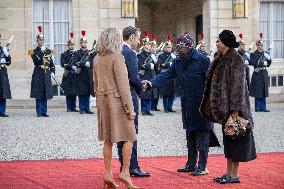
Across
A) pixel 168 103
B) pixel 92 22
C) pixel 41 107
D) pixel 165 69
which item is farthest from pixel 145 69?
pixel 92 22

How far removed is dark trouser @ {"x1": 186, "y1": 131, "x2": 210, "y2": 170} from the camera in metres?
9.07

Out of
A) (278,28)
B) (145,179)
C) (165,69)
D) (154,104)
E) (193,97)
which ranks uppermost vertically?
(278,28)

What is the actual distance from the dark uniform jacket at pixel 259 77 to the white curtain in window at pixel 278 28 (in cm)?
468

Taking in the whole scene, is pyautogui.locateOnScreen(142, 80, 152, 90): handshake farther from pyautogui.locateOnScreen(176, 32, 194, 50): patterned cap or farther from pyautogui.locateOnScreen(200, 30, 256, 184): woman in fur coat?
pyautogui.locateOnScreen(200, 30, 256, 184): woman in fur coat

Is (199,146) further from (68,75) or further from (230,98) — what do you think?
(68,75)

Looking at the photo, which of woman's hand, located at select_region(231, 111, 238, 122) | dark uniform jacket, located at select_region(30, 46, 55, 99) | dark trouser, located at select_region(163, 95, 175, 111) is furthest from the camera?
dark trouser, located at select_region(163, 95, 175, 111)

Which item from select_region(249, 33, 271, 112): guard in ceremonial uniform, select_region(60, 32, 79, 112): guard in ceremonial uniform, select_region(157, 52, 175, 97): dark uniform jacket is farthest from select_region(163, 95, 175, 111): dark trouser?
select_region(60, 32, 79, 112): guard in ceremonial uniform

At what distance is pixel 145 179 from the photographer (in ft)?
28.7

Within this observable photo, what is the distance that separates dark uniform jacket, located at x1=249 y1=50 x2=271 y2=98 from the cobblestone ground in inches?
59.0

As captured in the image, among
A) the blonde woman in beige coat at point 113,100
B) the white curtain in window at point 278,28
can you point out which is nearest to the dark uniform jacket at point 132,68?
the blonde woman in beige coat at point 113,100

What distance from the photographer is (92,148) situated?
1177 centimetres

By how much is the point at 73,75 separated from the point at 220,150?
875 cm

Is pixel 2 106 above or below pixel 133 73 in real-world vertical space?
below

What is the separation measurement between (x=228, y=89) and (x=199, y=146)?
40.8 inches
